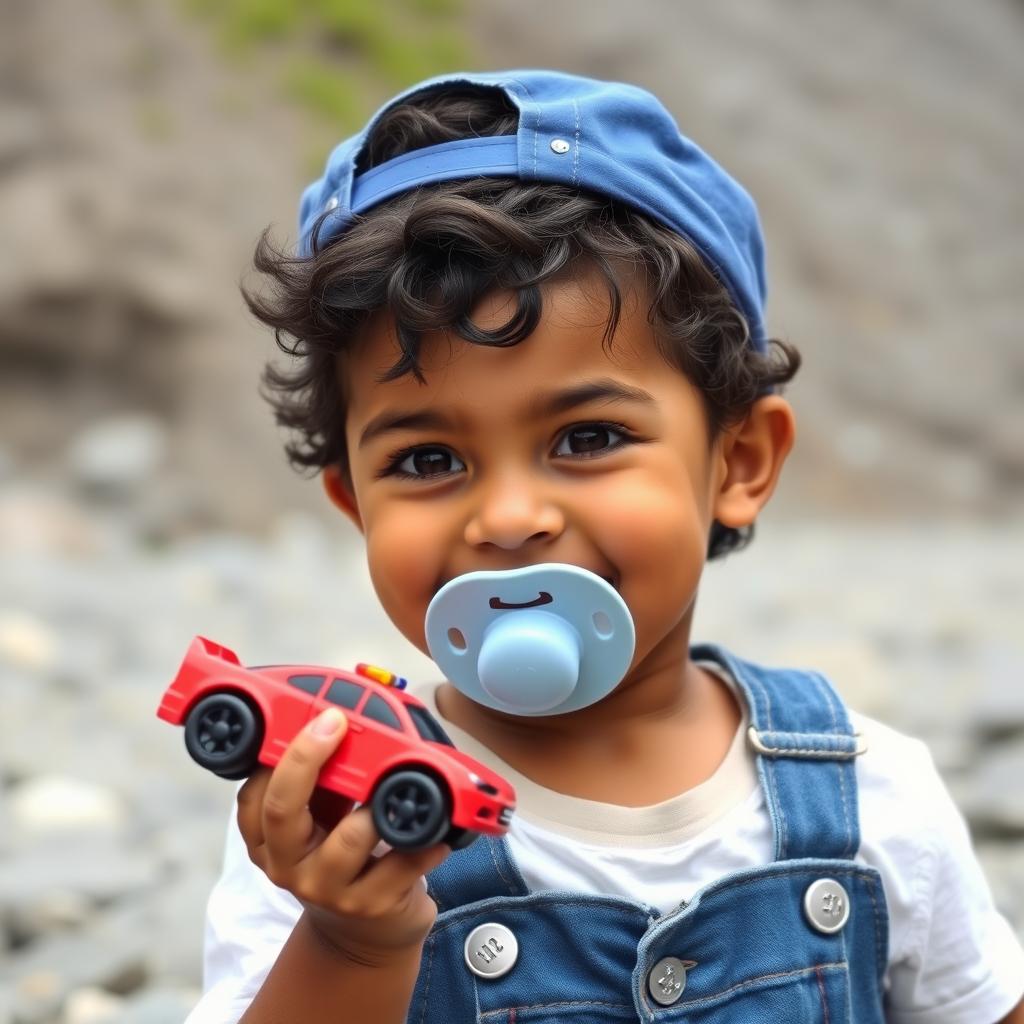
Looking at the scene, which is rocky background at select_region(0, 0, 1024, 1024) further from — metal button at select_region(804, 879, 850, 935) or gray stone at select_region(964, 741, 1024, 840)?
metal button at select_region(804, 879, 850, 935)

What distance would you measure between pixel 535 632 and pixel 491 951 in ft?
1.04

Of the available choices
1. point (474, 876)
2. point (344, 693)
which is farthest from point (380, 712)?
point (474, 876)

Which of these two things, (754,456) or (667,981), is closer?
(667,981)

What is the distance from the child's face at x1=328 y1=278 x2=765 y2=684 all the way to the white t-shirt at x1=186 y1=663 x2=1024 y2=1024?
0.19 m

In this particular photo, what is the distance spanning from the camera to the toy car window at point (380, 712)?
1203 millimetres

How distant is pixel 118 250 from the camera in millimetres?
6273

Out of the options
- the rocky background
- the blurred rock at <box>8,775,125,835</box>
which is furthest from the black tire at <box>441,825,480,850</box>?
the blurred rock at <box>8,775,125,835</box>

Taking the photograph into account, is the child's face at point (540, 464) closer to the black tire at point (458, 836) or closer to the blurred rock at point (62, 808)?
the black tire at point (458, 836)

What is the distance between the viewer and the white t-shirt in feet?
4.75

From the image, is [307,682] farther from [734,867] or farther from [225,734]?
[734,867]

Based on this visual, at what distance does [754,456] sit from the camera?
1664 millimetres

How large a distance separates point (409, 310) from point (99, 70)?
588 centimetres

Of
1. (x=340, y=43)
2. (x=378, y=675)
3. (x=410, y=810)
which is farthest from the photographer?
(x=340, y=43)

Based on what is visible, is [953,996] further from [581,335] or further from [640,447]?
[581,335]
